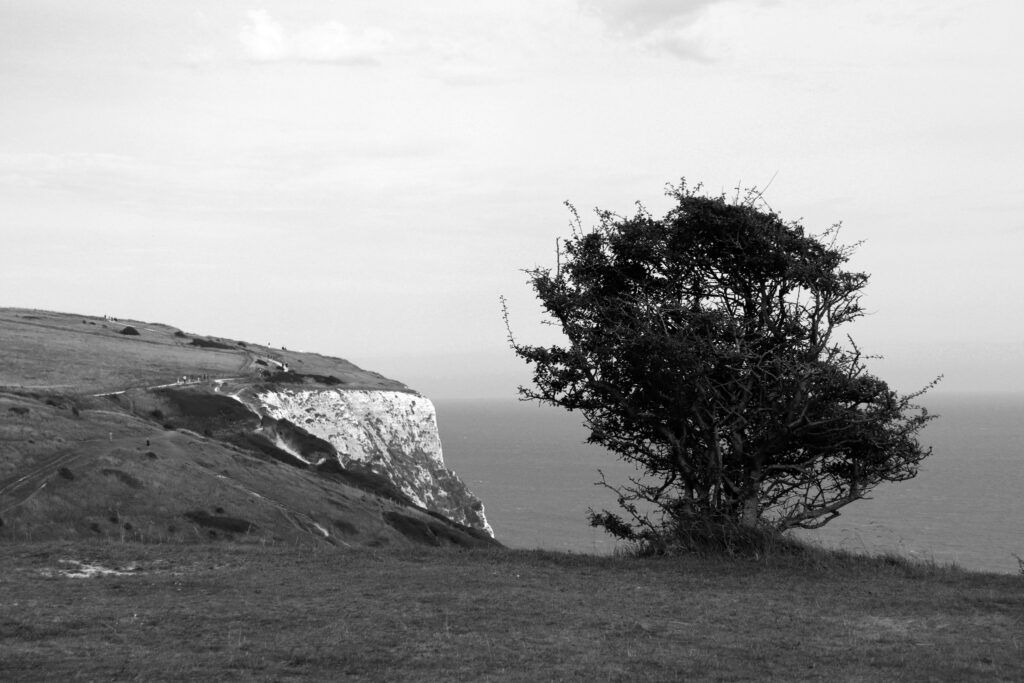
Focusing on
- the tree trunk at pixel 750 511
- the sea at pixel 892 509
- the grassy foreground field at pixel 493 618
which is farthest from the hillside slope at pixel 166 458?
the sea at pixel 892 509

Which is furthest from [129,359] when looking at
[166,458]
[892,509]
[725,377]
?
[892,509]

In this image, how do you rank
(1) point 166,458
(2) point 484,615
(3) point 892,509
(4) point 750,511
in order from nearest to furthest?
(2) point 484,615
(4) point 750,511
(1) point 166,458
(3) point 892,509

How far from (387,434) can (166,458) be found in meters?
40.2

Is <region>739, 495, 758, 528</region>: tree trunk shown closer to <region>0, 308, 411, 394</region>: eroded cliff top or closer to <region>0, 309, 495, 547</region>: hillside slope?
<region>0, 309, 495, 547</region>: hillside slope

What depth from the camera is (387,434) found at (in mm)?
79375

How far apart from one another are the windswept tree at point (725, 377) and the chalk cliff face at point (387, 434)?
49392 mm

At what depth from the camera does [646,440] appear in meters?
22.0

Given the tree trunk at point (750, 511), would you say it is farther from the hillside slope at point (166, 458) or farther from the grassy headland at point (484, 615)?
the hillside slope at point (166, 458)

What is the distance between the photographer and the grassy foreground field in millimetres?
11125

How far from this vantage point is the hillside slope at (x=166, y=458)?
3328 cm

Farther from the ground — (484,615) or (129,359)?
(129,359)

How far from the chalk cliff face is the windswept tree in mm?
49392

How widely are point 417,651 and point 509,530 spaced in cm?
9566

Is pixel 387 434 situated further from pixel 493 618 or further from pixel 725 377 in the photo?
pixel 493 618
